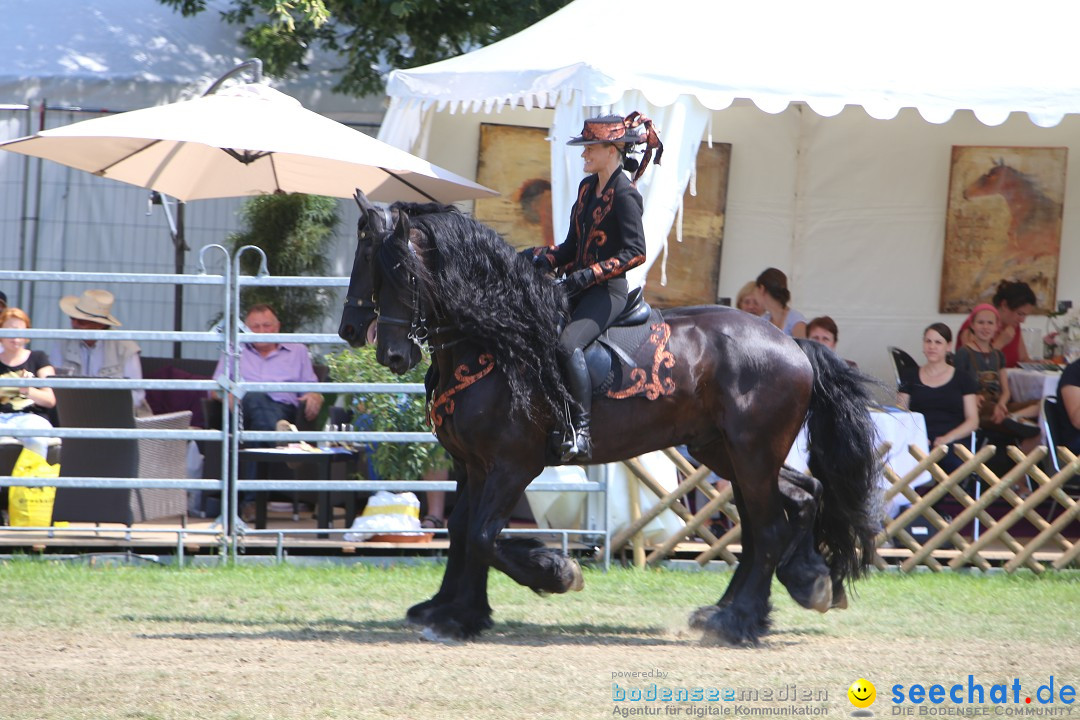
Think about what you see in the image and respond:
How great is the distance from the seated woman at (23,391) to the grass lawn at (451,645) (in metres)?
1.03

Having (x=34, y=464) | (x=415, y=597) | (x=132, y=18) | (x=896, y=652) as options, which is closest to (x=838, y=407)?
(x=896, y=652)

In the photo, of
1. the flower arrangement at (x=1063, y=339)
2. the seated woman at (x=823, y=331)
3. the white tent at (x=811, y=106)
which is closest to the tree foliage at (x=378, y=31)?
the white tent at (x=811, y=106)

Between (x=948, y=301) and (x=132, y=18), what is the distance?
27.9 feet

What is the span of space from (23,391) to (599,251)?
4.60m

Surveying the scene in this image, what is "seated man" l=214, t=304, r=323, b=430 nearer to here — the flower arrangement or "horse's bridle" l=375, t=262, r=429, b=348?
"horse's bridle" l=375, t=262, r=429, b=348

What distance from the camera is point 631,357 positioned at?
6.38m

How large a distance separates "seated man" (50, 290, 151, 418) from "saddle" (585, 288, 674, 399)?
4.29 meters

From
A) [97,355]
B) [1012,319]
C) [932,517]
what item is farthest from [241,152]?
[1012,319]

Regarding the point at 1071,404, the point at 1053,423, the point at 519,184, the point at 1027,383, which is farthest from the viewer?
the point at 519,184

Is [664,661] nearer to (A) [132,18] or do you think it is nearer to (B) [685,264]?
(B) [685,264]

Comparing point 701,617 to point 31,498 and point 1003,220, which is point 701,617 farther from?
point 1003,220

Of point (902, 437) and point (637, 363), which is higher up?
point (637, 363)

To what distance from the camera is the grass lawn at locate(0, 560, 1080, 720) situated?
4844 mm

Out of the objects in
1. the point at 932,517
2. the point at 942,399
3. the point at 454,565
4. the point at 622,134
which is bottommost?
the point at 454,565
